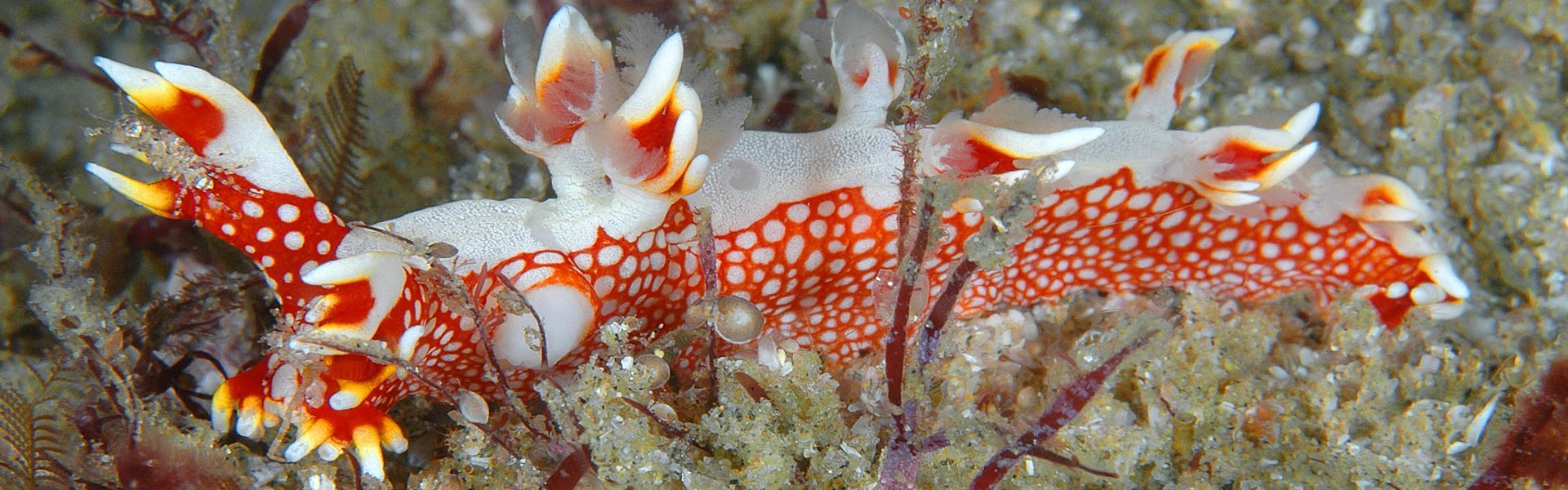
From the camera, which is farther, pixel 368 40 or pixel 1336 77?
pixel 368 40

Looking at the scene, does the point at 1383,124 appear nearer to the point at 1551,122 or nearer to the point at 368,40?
the point at 1551,122

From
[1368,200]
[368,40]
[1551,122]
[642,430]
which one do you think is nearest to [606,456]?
[642,430]

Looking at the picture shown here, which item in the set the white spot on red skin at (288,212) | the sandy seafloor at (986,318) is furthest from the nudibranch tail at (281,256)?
the sandy seafloor at (986,318)

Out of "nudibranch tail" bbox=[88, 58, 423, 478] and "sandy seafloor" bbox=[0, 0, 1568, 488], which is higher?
"nudibranch tail" bbox=[88, 58, 423, 478]

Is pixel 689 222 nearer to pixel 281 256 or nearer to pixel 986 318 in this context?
pixel 281 256

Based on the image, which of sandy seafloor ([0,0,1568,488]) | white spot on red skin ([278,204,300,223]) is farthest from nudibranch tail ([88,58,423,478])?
sandy seafloor ([0,0,1568,488])

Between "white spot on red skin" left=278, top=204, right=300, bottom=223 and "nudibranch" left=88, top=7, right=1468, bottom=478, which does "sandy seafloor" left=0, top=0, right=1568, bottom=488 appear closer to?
"nudibranch" left=88, top=7, right=1468, bottom=478
